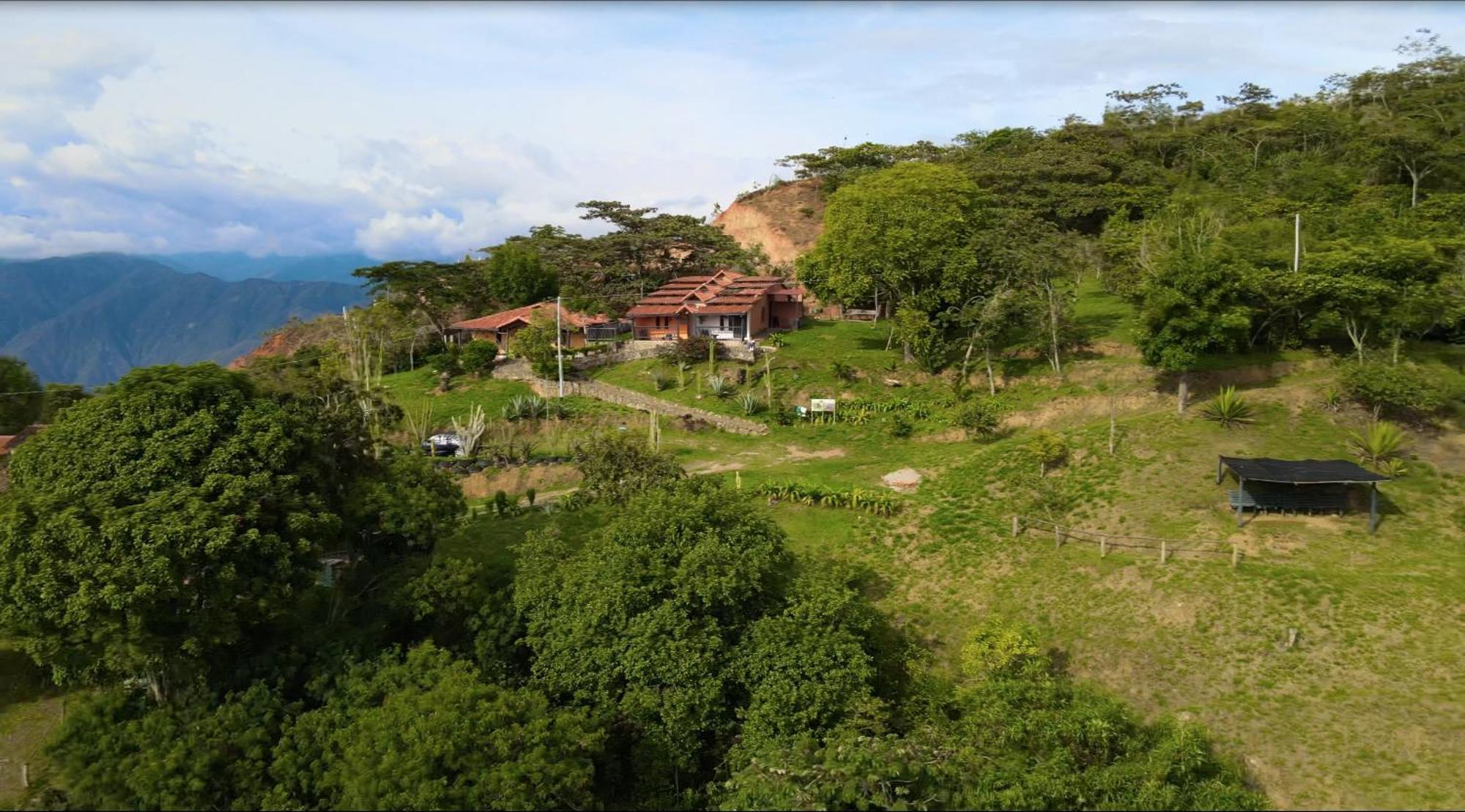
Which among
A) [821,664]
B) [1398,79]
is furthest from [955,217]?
[1398,79]

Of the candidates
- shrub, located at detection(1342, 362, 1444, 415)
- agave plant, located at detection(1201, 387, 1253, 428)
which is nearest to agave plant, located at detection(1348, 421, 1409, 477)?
shrub, located at detection(1342, 362, 1444, 415)

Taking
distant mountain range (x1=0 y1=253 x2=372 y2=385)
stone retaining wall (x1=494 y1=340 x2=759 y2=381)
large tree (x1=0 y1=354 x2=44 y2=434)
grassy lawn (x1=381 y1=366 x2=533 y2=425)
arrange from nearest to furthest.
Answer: large tree (x1=0 y1=354 x2=44 y2=434), grassy lawn (x1=381 y1=366 x2=533 y2=425), stone retaining wall (x1=494 y1=340 x2=759 y2=381), distant mountain range (x1=0 y1=253 x2=372 y2=385)

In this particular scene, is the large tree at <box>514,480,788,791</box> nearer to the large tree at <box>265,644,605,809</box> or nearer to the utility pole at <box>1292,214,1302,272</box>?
the large tree at <box>265,644,605,809</box>

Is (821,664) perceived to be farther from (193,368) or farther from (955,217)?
(955,217)

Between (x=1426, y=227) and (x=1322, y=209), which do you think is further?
(x=1322, y=209)

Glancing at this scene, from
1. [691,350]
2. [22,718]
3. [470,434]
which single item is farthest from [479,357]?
[22,718]

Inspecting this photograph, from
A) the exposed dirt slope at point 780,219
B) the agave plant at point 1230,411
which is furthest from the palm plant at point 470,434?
the exposed dirt slope at point 780,219

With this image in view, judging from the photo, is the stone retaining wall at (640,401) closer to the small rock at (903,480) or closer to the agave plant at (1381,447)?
the small rock at (903,480)
